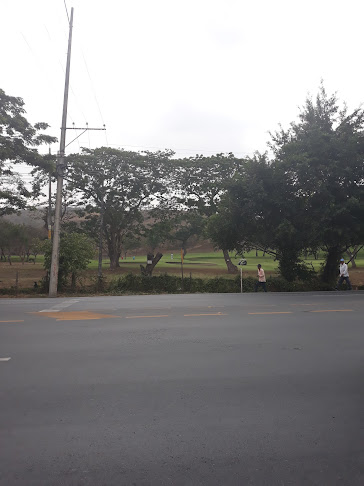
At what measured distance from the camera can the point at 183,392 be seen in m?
5.00

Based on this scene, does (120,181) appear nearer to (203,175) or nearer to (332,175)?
(203,175)

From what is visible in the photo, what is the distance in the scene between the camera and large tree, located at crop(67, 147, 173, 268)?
3838 cm

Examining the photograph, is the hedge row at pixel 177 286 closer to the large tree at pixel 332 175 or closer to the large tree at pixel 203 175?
the large tree at pixel 332 175

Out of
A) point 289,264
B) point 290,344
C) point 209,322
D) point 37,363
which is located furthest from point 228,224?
point 37,363

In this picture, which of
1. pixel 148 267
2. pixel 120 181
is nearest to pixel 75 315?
pixel 148 267

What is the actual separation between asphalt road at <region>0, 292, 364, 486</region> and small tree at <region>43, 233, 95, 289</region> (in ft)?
37.0

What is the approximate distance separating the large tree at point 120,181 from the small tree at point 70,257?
17655 millimetres

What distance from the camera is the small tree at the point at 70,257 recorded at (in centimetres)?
1980

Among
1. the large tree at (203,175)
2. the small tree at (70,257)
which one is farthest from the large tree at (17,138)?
the large tree at (203,175)

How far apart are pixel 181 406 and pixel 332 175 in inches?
758

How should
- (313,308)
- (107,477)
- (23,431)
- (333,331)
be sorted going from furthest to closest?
(313,308) → (333,331) → (23,431) → (107,477)

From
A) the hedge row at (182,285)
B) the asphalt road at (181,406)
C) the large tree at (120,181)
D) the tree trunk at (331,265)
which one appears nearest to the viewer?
the asphalt road at (181,406)

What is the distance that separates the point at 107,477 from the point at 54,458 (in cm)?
58

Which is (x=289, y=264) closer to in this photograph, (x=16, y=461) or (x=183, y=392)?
(x=183, y=392)
